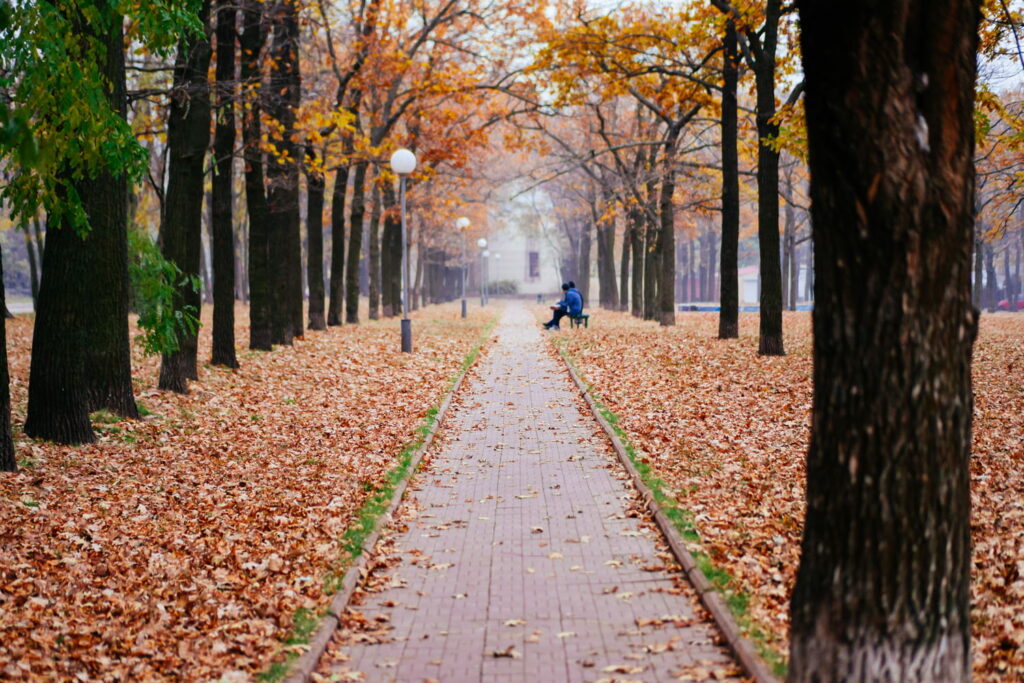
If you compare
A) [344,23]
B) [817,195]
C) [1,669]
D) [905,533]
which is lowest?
[1,669]

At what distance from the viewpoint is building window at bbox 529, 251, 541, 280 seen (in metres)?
93.2

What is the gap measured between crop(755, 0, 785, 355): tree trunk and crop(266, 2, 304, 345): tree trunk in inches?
372

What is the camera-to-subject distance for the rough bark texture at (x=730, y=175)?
66.2ft

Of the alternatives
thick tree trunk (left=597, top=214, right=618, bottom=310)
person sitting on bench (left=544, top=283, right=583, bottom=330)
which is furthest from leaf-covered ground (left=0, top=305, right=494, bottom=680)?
thick tree trunk (left=597, top=214, right=618, bottom=310)

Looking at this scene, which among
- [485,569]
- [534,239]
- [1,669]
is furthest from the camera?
[534,239]

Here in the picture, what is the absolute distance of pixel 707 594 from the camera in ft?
18.5

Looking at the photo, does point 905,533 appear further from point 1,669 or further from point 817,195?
point 1,669

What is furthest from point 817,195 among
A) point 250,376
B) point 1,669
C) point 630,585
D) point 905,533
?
point 250,376

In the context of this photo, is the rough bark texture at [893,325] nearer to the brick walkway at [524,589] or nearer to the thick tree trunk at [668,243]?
the brick walkway at [524,589]

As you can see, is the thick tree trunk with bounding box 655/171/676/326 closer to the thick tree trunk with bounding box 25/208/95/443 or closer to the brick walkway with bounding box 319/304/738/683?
the brick walkway with bounding box 319/304/738/683

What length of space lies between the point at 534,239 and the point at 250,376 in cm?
7191

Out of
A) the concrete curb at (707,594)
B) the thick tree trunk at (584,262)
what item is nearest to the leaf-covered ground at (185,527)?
the concrete curb at (707,594)

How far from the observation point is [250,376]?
641 inches

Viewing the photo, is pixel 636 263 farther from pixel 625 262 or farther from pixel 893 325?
pixel 893 325
